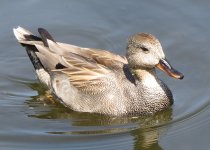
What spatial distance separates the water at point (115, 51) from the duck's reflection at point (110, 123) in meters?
0.01

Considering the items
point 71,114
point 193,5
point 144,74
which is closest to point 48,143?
point 71,114

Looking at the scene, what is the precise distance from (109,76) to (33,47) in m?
1.46

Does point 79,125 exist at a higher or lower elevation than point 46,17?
lower

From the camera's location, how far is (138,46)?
32.6 ft

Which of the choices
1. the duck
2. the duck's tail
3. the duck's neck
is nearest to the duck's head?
the duck

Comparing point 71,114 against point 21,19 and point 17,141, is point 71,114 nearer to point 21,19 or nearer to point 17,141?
point 17,141

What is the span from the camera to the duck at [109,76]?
994 cm

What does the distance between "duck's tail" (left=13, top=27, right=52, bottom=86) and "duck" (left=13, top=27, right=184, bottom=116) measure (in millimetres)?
40

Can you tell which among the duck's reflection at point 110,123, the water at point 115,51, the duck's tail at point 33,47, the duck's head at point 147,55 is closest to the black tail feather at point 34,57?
the duck's tail at point 33,47

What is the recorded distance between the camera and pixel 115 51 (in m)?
11.9

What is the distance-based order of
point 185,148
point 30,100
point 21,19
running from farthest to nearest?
1. point 21,19
2. point 30,100
3. point 185,148

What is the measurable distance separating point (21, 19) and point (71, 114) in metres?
2.78

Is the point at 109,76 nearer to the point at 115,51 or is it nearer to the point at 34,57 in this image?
the point at 34,57

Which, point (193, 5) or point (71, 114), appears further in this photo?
point (193, 5)
